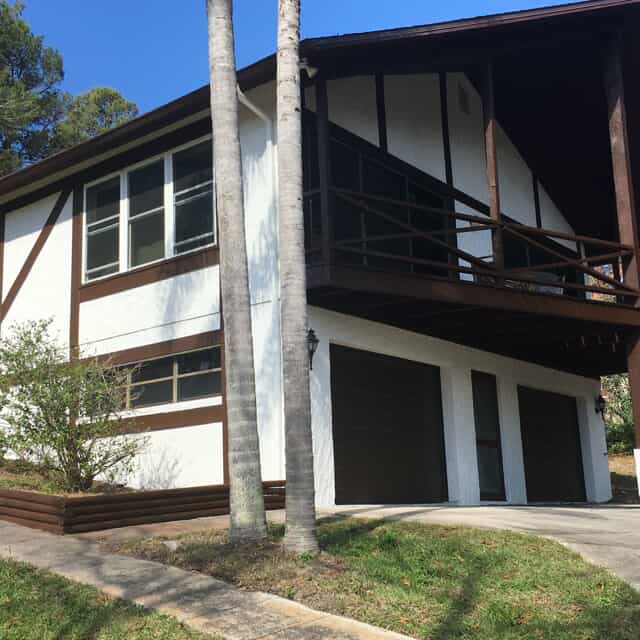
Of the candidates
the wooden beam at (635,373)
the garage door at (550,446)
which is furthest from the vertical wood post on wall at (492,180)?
the garage door at (550,446)

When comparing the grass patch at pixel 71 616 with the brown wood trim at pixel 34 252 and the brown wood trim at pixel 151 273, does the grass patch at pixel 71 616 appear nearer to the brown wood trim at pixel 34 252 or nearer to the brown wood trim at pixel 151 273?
the brown wood trim at pixel 151 273

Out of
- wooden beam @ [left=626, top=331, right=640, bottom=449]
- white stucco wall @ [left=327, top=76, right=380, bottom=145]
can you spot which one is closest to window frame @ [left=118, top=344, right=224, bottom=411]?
white stucco wall @ [left=327, top=76, right=380, bottom=145]

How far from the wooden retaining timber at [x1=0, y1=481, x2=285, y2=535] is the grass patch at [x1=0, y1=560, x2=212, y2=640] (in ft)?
6.78

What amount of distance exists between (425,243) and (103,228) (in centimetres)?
531

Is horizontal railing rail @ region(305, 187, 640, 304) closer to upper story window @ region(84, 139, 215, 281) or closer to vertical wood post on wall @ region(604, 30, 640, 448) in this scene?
vertical wood post on wall @ region(604, 30, 640, 448)

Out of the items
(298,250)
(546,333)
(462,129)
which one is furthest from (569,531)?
(462,129)

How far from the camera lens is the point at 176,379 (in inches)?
479

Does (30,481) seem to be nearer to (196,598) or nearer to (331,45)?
(196,598)

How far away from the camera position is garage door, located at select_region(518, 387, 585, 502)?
651 inches

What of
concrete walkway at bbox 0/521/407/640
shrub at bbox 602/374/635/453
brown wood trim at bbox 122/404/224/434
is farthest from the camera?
shrub at bbox 602/374/635/453

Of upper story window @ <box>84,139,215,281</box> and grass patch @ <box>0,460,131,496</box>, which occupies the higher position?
upper story window @ <box>84,139,215,281</box>

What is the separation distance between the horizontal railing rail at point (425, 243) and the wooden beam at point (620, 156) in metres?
0.16

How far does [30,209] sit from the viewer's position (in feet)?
49.2

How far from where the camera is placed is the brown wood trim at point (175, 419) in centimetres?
1148
